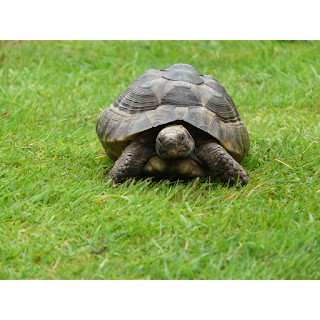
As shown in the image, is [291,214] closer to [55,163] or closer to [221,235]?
[221,235]

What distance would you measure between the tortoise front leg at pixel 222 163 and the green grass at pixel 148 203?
11cm

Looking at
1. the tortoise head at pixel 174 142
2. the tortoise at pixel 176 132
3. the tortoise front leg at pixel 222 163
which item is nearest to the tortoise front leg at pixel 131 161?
the tortoise at pixel 176 132

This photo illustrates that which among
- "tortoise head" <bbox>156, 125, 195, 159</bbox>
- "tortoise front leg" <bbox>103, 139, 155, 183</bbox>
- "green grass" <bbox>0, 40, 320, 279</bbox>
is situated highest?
"tortoise head" <bbox>156, 125, 195, 159</bbox>

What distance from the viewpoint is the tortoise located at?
3.36 metres

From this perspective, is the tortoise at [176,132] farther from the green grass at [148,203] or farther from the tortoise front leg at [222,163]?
the green grass at [148,203]

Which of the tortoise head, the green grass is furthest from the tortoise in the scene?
the green grass

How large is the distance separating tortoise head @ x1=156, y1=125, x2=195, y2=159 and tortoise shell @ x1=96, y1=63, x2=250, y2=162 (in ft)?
0.38

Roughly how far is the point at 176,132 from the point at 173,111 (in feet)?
0.91

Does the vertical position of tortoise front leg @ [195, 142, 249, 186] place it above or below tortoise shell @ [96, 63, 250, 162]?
below

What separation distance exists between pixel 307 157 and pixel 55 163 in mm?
2339

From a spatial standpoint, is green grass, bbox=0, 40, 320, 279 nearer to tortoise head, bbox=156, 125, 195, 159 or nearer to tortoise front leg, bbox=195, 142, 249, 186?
tortoise front leg, bbox=195, 142, 249, 186

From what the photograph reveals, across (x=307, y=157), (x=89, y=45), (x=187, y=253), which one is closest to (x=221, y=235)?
→ (x=187, y=253)

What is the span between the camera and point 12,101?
548 cm

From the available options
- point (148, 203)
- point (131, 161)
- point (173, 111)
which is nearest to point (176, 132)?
point (173, 111)
